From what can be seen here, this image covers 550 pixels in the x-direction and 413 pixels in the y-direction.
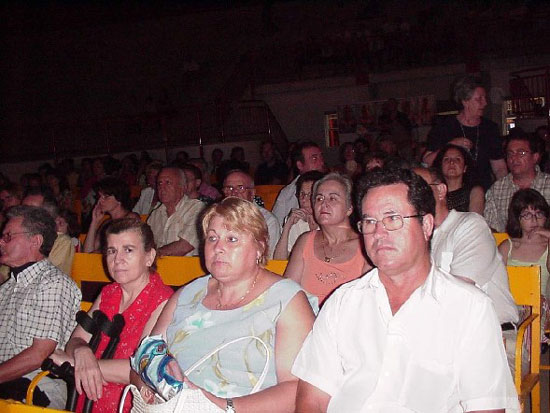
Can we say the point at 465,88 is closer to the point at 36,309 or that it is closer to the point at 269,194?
the point at 269,194

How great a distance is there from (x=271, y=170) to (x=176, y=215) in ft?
14.6

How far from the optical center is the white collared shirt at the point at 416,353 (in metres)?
2.06

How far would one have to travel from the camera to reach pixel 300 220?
16.0 ft

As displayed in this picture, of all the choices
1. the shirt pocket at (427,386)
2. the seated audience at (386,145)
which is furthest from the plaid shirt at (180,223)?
the shirt pocket at (427,386)

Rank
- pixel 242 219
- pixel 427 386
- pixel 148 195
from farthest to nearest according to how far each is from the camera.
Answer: pixel 148 195 → pixel 242 219 → pixel 427 386

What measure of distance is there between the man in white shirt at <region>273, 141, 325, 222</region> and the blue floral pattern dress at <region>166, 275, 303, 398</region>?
3138 mm

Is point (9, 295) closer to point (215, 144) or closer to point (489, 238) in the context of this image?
point (489, 238)

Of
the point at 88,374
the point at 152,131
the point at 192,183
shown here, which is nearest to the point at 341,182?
the point at 88,374

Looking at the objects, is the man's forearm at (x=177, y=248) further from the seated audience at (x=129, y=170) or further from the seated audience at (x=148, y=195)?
the seated audience at (x=129, y=170)

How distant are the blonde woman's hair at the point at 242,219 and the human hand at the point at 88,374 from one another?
721mm

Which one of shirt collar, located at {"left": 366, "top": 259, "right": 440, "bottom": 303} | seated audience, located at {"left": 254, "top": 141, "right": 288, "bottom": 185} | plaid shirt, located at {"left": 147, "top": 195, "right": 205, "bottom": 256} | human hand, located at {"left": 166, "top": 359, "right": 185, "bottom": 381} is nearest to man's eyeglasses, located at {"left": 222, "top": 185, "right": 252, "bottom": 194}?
plaid shirt, located at {"left": 147, "top": 195, "right": 205, "bottom": 256}

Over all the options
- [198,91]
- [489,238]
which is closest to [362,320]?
[489,238]

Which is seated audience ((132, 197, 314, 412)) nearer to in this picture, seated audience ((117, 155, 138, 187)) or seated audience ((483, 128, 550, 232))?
seated audience ((483, 128, 550, 232))

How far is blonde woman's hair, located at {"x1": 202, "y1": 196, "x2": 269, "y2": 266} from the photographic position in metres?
2.77
